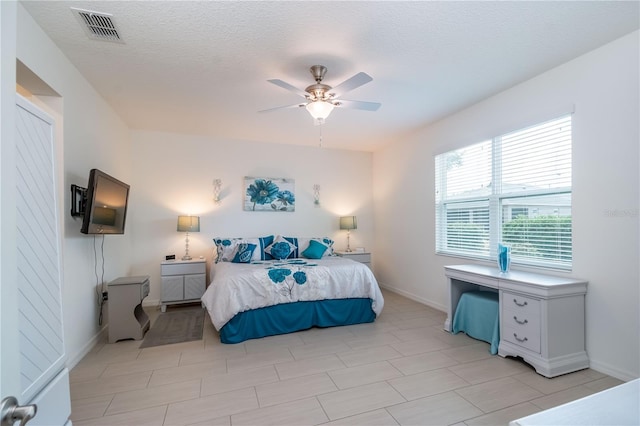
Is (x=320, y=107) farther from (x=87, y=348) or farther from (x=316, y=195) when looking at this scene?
(x=87, y=348)

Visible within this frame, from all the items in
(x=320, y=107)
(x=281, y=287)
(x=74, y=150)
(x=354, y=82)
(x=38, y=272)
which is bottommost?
(x=281, y=287)

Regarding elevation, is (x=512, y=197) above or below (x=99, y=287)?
above

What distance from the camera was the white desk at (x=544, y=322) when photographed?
247cm

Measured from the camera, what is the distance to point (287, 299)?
346 cm

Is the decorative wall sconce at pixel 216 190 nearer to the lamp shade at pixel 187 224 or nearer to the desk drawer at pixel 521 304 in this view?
the lamp shade at pixel 187 224

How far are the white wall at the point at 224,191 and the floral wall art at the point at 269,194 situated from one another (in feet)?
0.30

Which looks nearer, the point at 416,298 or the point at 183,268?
the point at 183,268

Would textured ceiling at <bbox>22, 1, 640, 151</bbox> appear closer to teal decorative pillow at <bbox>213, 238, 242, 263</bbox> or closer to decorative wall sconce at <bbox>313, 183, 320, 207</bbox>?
teal decorative pillow at <bbox>213, 238, 242, 263</bbox>

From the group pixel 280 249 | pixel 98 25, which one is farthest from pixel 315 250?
pixel 98 25

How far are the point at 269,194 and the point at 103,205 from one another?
270cm

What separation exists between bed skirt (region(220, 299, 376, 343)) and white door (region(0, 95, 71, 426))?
2305 millimetres

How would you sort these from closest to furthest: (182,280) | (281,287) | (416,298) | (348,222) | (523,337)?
(523,337)
(281,287)
(182,280)
(416,298)
(348,222)

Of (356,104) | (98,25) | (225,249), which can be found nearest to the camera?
(98,25)

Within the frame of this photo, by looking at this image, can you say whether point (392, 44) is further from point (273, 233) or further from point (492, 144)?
point (273, 233)
